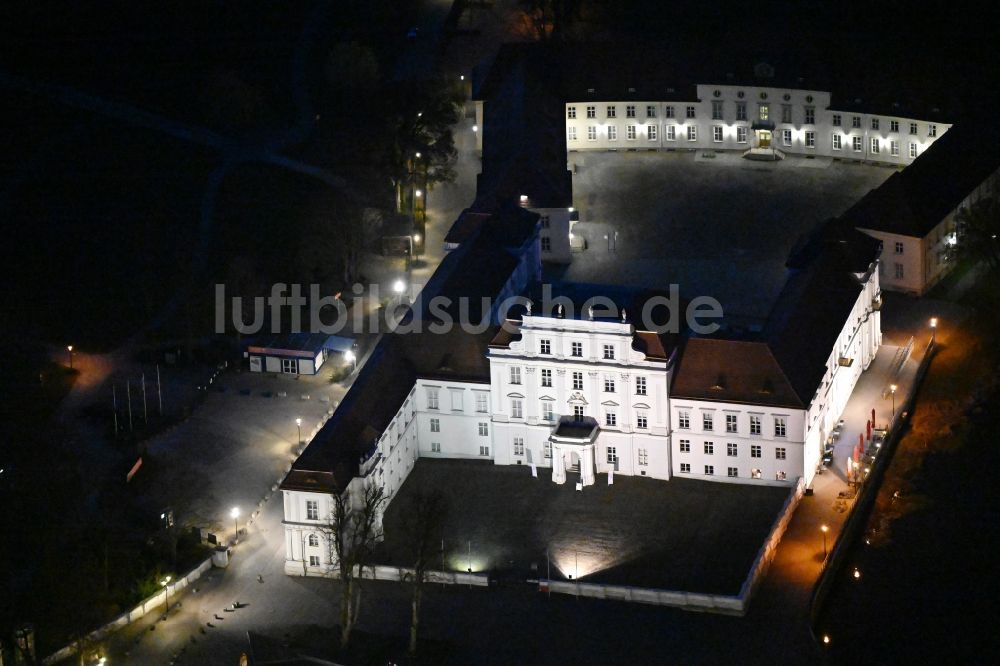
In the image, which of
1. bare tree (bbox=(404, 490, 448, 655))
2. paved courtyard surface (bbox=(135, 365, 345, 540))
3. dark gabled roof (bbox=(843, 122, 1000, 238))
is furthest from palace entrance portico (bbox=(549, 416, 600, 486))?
dark gabled roof (bbox=(843, 122, 1000, 238))

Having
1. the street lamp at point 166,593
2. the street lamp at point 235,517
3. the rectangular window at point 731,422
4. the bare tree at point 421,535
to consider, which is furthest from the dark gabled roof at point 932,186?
the street lamp at point 166,593

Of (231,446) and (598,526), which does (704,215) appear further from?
(231,446)

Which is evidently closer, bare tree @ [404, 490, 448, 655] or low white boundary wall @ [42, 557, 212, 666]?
bare tree @ [404, 490, 448, 655]

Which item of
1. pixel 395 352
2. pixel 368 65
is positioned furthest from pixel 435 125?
pixel 395 352

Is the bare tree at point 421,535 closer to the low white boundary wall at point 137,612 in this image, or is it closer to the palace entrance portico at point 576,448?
the palace entrance portico at point 576,448

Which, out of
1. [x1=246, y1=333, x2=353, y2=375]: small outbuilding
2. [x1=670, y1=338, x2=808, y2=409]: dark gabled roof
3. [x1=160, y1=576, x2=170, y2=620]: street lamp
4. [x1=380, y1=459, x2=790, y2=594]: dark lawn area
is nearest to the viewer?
[x1=160, y1=576, x2=170, y2=620]: street lamp

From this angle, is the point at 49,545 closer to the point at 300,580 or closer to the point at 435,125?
the point at 300,580

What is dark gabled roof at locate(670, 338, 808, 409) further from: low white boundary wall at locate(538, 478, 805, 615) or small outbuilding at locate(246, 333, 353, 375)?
small outbuilding at locate(246, 333, 353, 375)
